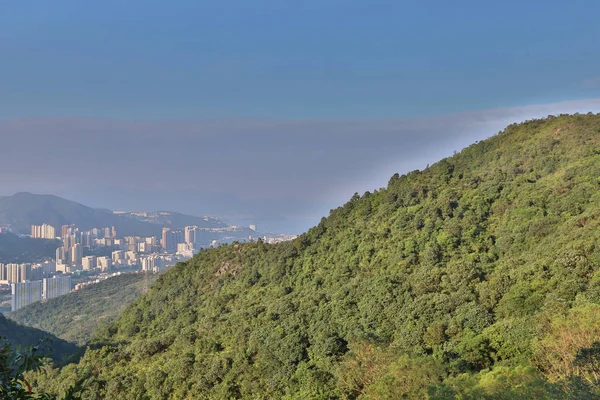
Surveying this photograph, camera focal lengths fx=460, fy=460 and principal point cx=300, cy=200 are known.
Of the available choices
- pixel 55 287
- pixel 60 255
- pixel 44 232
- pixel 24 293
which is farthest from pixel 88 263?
pixel 44 232

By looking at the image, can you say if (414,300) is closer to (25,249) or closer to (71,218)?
(25,249)

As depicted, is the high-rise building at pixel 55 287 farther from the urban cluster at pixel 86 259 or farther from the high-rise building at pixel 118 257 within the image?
the high-rise building at pixel 118 257

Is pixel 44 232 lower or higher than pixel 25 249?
higher

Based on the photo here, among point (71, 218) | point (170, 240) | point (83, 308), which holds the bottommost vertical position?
point (83, 308)

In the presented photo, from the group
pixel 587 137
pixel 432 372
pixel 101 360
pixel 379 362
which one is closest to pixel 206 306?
pixel 101 360

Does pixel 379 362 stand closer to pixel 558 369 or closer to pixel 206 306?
pixel 558 369

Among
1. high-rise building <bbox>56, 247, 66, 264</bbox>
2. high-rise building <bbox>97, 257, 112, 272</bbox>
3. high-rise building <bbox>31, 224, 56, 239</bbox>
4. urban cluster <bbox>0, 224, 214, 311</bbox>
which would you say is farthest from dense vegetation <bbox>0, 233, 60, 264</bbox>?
high-rise building <bbox>97, 257, 112, 272</bbox>

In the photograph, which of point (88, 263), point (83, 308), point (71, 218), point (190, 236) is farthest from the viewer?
point (71, 218)

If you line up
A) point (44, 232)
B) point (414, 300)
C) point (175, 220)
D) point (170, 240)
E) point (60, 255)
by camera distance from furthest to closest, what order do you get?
point (175, 220) → point (170, 240) → point (44, 232) → point (60, 255) → point (414, 300)
